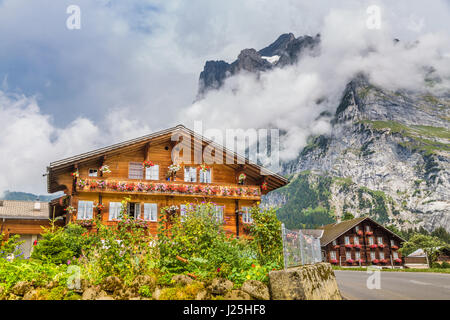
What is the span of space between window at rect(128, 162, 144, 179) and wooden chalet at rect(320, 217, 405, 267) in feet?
165

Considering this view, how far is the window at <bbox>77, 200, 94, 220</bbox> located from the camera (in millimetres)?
24719

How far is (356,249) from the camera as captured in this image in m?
69.9

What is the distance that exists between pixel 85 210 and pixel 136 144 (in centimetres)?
566

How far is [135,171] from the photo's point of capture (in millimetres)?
27266

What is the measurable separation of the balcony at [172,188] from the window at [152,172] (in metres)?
1.90

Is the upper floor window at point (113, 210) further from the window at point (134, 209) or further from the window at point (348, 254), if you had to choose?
the window at point (348, 254)

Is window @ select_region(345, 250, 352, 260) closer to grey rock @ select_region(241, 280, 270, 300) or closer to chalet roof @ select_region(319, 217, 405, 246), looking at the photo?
chalet roof @ select_region(319, 217, 405, 246)

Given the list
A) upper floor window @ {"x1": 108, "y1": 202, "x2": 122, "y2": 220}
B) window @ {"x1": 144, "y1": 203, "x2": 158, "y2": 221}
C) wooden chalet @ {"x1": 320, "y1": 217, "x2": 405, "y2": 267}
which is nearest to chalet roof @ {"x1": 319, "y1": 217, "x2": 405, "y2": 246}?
wooden chalet @ {"x1": 320, "y1": 217, "x2": 405, "y2": 267}

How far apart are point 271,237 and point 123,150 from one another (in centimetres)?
1550

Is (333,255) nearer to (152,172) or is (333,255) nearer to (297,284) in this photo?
(152,172)

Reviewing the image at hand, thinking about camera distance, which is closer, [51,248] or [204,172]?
[51,248]

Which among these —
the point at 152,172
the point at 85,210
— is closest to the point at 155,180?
the point at 152,172
